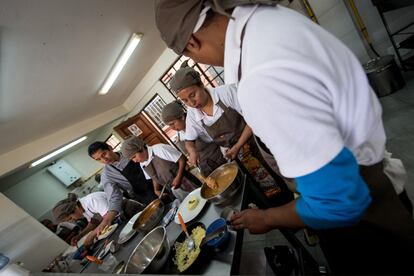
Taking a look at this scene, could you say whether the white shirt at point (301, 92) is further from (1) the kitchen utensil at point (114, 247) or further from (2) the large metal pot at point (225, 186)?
(1) the kitchen utensil at point (114, 247)

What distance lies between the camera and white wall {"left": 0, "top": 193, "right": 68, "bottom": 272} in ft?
8.59

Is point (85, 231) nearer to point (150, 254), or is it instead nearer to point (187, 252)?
point (150, 254)

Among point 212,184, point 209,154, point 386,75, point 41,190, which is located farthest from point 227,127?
point 41,190

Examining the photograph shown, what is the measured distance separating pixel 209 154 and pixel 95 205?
228 cm

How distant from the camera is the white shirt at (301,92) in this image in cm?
53

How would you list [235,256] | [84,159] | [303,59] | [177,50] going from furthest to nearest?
1. [84,159]
2. [235,256]
3. [177,50]
4. [303,59]

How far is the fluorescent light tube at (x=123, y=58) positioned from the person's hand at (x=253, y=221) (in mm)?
3666

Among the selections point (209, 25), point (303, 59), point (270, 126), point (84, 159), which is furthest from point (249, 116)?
point (84, 159)

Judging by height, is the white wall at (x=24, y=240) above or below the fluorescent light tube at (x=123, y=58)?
below

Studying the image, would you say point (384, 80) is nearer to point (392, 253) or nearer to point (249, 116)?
point (392, 253)

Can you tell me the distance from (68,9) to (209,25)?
2113 millimetres

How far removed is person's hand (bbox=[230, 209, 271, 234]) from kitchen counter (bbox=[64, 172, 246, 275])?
159 millimetres

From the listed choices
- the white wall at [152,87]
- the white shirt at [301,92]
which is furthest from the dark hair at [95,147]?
the white wall at [152,87]

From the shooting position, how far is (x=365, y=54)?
4266mm
